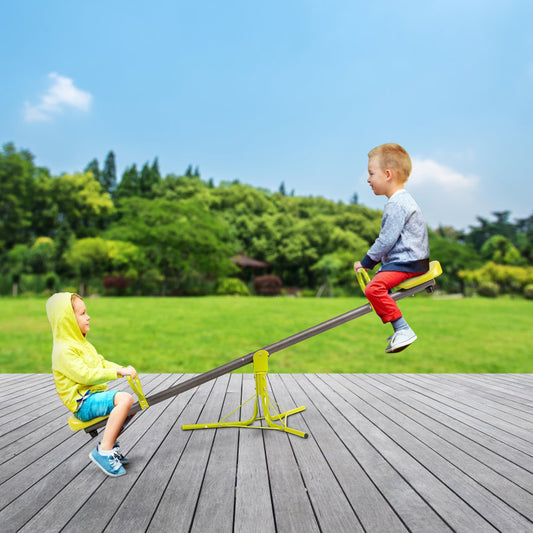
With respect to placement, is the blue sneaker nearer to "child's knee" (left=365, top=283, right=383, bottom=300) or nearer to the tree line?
"child's knee" (left=365, top=283, right=383, bottom=300)

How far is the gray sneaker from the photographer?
201cm

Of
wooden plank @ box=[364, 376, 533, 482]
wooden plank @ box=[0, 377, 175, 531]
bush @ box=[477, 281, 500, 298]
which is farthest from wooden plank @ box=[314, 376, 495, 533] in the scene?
bush @ box=[477, 281, 500, 298]

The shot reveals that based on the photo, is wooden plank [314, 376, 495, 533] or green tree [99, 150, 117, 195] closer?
wooden plank [314, 376, 495, 533]

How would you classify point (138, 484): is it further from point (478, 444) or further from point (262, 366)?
point (478, 444)

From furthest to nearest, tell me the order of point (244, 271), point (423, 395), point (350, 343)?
1. point (244, 271)
2. point (350, 343)
3. point (423, 395)

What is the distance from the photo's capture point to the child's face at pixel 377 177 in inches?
85.6

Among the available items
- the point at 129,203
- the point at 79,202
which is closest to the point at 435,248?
the point at 129,203

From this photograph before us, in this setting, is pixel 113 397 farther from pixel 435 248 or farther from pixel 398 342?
pixel 435 248

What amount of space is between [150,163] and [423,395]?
33298mm

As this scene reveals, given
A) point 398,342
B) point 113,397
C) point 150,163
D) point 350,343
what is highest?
point 150,163

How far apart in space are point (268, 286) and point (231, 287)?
1.91 m

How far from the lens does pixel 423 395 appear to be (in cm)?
391

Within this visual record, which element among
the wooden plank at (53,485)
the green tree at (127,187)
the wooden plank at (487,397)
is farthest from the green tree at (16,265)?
the wooden plank at (487,397)

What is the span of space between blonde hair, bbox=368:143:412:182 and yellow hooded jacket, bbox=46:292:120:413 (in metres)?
1.68
